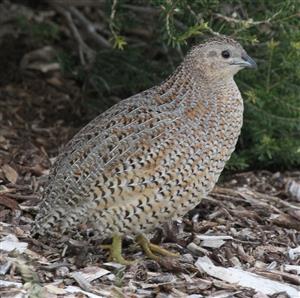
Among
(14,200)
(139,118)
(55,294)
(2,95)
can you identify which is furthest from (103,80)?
(55,294)

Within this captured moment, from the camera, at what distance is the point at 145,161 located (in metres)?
5.26

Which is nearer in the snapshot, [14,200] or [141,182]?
[141,182]

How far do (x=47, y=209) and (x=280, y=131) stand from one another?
2599mm

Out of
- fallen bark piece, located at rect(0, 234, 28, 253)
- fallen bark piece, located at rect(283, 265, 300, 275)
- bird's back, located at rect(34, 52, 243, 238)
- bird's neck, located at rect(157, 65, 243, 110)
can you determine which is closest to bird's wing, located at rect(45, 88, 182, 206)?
bird's back, located at rect(34, 52, 243, 238)

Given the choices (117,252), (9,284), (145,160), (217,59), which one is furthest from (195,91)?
(9,284)

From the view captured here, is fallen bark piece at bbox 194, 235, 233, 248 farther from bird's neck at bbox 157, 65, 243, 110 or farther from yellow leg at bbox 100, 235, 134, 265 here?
bird's neck at bbox 157, 65, 243, 110

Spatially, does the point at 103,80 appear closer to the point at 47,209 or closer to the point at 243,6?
the point at 243,6

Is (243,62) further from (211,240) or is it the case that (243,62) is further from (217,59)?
(211,240)

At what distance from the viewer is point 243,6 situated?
7.08 m

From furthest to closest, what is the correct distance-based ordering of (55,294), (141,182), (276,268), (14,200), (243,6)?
(243,6) < (14,200) < (276,268) < (141,182) < (55,294)

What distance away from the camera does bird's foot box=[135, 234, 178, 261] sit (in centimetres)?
559

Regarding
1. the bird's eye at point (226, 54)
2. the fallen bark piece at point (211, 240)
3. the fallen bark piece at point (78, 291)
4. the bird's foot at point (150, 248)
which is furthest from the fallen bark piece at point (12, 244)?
the bird's eye at point (226, 54)

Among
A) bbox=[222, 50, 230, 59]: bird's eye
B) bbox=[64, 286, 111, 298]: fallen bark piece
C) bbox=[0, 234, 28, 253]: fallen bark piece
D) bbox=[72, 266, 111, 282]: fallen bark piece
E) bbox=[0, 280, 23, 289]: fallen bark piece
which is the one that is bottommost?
bbox=[64, 286, 111, 298]: fallen bark piece

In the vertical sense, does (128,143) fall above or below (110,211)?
above
